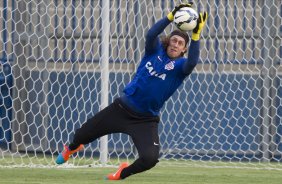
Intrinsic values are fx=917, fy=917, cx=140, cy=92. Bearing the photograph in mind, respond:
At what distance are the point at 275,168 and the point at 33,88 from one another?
3.52 m

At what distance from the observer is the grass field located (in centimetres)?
879

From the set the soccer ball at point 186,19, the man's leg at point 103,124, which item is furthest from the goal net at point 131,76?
the soccer ball at point 186,19

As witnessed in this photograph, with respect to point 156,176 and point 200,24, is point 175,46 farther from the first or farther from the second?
point 156,176

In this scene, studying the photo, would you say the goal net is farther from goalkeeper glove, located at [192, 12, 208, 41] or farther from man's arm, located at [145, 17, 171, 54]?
goalkeeper glove, located at [192, 12, 208, 41]

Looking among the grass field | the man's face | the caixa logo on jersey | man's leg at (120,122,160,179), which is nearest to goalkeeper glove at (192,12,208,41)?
the man's face

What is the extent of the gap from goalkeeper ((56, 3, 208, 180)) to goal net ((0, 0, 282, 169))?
3.79m

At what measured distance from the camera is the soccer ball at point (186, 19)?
7.87 m

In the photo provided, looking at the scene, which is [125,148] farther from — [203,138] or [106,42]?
[106,42]

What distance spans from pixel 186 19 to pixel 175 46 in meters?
0.43

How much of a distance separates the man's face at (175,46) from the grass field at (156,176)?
1.30m

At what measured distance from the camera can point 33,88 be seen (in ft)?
40.6

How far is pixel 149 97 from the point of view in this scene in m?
8.21

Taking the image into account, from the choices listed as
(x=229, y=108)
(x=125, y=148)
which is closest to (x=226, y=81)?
(x=229, y=108)

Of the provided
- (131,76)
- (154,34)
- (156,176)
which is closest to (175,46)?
(154,34)
